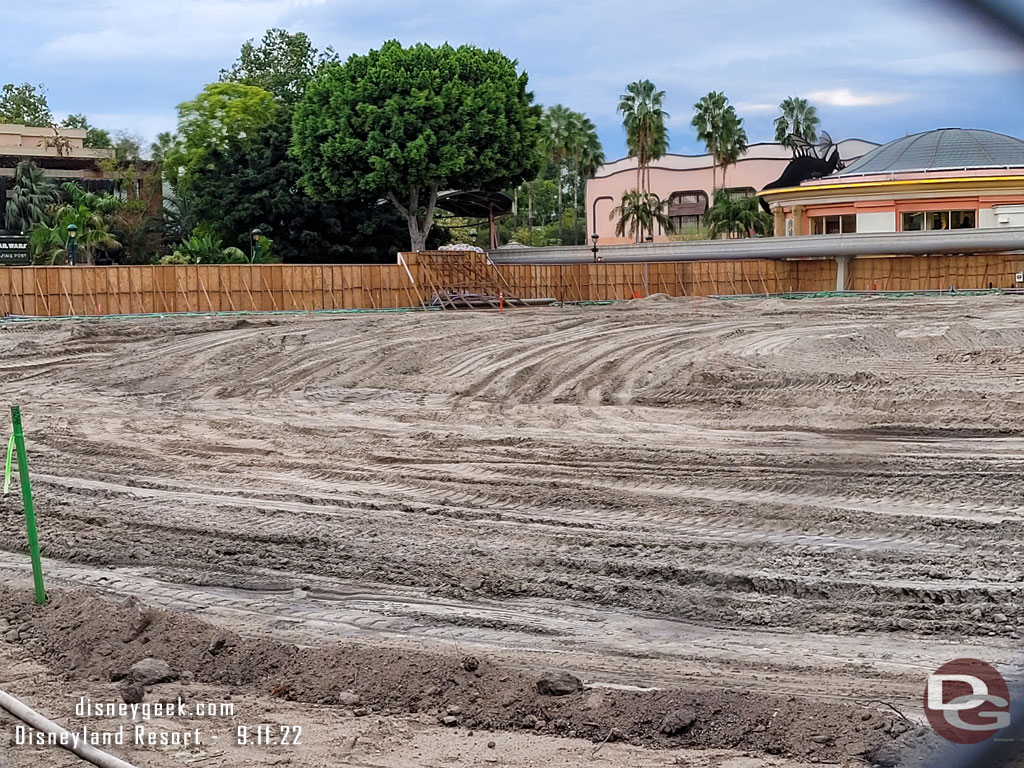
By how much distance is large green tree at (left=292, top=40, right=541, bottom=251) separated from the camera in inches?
1813

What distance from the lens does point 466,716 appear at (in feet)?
17.5

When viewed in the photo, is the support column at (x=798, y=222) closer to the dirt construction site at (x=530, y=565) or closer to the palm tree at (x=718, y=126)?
the palm tree at (x=718, y=126)

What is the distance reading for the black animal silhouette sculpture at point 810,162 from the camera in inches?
52.2

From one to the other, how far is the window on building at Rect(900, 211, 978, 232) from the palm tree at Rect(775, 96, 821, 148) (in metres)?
0.93

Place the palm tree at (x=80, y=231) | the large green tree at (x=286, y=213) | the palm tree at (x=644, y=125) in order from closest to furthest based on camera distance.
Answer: the palm tree at (x=644, y=125)
the palm tree at (x=80, y=231)
the large green tree at (x=286, y=213)

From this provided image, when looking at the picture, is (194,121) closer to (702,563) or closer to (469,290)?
(469,290)

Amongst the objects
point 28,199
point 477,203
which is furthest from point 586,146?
point 28,199

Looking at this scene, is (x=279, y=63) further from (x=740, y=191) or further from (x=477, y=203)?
(x=740, y=191)

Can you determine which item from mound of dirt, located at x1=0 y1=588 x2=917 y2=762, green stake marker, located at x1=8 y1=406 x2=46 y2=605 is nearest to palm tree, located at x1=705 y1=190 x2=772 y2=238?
mound of dirt, located at x1=0 y1=588 x2=917 y2=762

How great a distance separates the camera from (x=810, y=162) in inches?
62.9

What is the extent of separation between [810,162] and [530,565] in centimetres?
719

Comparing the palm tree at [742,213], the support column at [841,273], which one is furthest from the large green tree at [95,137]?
the palm tree at [742,213]

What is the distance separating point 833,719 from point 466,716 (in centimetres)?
170

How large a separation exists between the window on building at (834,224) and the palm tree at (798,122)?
39.9 inches
